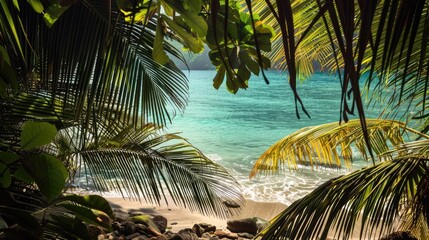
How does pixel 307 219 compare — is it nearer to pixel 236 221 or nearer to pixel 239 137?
pixel 236 221

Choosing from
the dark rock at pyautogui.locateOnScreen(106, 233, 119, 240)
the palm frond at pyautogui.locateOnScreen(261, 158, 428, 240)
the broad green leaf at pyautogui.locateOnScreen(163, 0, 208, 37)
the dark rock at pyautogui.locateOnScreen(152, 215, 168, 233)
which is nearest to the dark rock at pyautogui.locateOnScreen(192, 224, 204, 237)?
the dark rock at pyautogui.locateOnScreen(152, 215, 168, 233)

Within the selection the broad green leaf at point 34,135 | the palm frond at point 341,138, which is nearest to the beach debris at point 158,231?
the palm frond at point 341,138

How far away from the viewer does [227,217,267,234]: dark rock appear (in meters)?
5.53

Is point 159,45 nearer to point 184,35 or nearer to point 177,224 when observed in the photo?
point 184,35

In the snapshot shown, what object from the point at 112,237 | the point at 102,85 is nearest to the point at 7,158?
the point at 102,85

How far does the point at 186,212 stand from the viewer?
641cm

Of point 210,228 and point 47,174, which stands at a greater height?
point 47,174

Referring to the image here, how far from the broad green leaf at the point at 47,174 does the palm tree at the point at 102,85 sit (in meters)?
0.18

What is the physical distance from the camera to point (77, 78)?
187 cm

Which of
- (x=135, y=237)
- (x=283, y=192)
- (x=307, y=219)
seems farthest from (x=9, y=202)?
(x=283, y=192)

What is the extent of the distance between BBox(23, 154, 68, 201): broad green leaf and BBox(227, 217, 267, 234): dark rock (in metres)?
4.57

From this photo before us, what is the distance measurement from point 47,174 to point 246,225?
4.62 m

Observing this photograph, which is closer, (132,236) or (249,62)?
(249,62)

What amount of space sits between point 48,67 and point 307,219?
1265 mm
